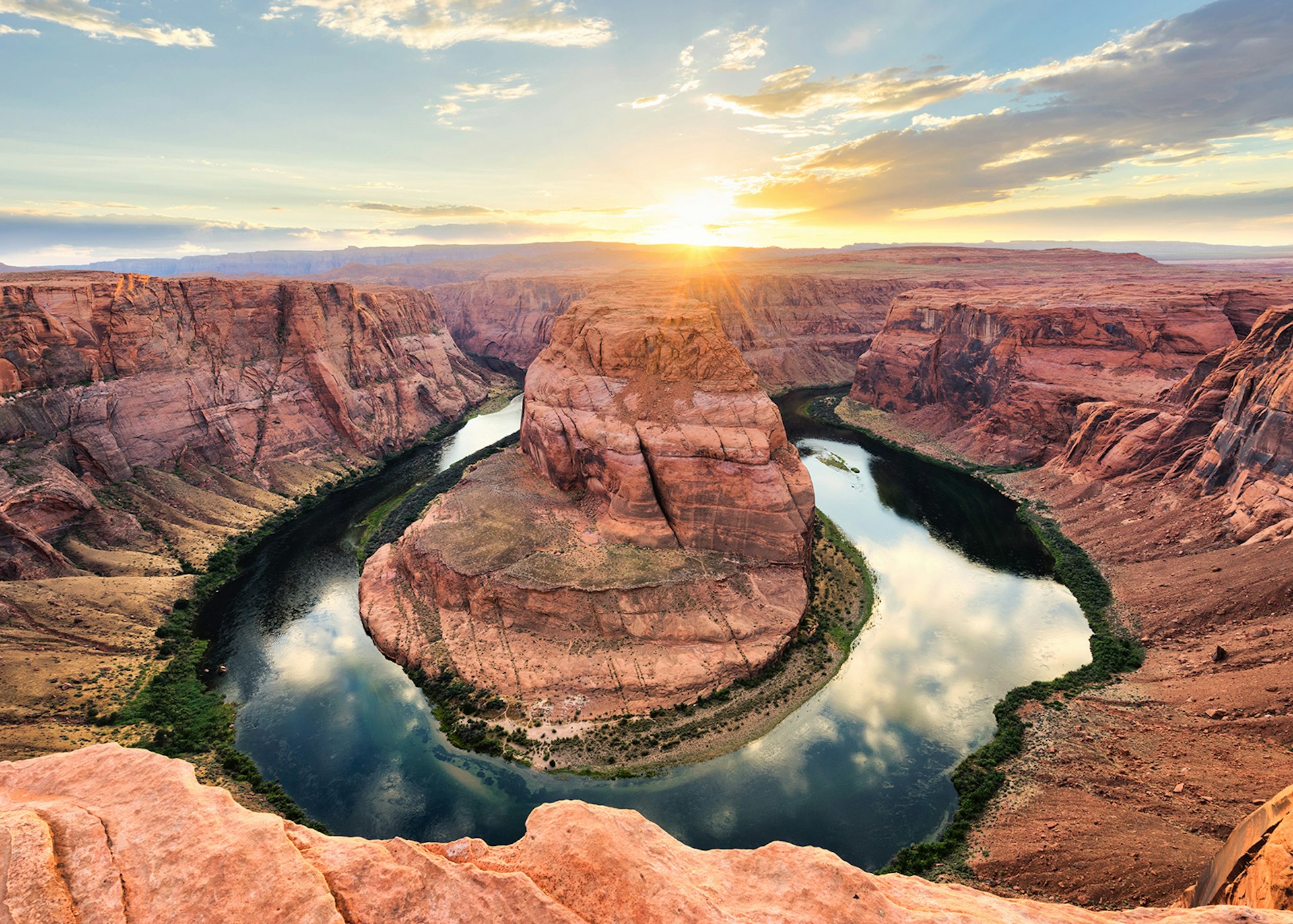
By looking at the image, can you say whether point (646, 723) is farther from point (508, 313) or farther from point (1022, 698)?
point (508, 313)

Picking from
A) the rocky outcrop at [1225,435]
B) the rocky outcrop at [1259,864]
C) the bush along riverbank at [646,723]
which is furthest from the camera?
the rocky outcrop at [1225,435]

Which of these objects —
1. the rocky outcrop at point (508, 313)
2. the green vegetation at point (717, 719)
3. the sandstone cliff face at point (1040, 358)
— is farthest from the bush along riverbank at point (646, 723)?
the rocky outcrop at point (508, 313)

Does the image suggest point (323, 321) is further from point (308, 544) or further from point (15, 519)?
point (15, 519)

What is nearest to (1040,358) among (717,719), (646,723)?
(717,719)

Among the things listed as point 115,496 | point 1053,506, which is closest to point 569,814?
point 115,496

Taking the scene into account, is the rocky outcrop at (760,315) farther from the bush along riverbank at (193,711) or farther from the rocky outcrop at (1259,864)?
the rocky outcrop at (1259,864)
